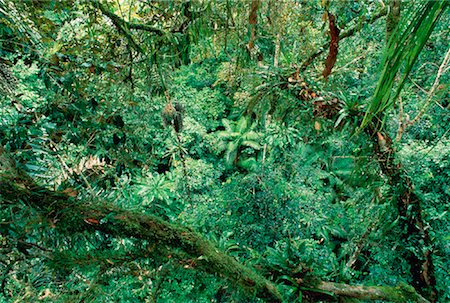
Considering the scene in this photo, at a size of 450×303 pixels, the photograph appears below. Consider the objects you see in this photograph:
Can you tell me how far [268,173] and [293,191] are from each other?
28 centimetres

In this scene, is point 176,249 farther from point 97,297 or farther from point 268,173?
point 268,173

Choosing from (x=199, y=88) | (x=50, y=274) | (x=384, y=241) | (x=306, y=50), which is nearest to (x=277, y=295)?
(x=50, y=274)

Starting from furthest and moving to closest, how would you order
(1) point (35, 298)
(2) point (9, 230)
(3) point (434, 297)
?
1. (3) point (434, 297)
2. (1) point (35, 298)
3. (2) point (9, 230)

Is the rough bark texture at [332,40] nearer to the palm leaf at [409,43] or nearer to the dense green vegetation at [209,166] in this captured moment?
the dense green vegetation at [209,166]

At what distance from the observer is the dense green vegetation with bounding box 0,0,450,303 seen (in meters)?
1.09

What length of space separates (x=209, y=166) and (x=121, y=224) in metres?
3.46

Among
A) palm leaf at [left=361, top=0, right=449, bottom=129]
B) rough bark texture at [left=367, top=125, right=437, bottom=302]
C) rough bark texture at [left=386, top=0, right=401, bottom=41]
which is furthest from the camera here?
rough bark texture at [left=367, top=125, right=437, bottom=302]

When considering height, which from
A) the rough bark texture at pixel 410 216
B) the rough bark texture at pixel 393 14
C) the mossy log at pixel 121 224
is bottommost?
the rough bark texture at pixel 410 216

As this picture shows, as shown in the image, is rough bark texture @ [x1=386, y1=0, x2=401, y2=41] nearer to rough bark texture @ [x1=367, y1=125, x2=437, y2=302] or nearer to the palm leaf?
rough bark texture @ [x1=367, y1=125, x2=437, y2=302]

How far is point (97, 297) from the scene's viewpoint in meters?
1.22

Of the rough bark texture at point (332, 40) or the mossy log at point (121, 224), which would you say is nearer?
the mossy log at point (121, 224)

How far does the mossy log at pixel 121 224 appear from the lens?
100 centimetres

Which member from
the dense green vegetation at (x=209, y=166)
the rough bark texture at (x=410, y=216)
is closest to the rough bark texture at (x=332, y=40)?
the dense green vegetation at (x=209, y=166)

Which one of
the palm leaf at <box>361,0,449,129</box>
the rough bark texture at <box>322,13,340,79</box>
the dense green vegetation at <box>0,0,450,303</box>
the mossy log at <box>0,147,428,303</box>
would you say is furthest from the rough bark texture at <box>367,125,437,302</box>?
the palm leaf at <box>361,0,449,129</box>
